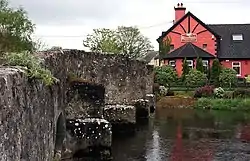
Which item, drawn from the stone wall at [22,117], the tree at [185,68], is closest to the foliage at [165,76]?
the tree at [185,68]

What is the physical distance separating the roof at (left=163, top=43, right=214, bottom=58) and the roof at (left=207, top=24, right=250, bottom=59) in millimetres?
1921

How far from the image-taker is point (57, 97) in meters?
12.5

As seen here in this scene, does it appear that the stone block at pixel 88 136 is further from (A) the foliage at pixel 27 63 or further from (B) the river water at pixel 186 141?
(A) the foliage at pixel 27 63

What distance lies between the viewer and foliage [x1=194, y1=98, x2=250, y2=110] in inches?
1532

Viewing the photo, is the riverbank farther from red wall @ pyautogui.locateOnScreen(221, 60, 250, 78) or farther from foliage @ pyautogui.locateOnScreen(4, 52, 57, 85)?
foliage @ pyautogui.locateOnScreen(4, 52, 57, 85)

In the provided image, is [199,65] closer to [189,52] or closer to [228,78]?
[189,52]

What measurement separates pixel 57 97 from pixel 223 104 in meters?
28.7

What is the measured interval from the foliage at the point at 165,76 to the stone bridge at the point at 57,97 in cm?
1632

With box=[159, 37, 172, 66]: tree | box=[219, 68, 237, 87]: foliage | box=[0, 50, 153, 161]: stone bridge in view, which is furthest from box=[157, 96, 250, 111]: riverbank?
box=[159, 37, 172, 66]: tree

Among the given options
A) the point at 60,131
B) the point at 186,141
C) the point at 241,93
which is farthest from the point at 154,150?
the point at 241,93

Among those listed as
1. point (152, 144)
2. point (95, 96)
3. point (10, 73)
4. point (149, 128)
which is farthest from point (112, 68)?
point (10, 73)

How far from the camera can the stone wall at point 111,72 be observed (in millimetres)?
17828

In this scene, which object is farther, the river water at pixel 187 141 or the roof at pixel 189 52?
the roof at pixel 189 52

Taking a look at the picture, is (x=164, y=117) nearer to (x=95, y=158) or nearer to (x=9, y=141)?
(x=95, y=158)
